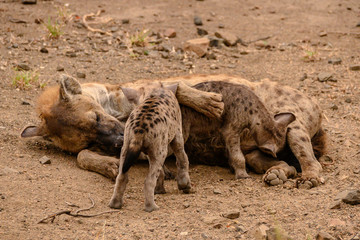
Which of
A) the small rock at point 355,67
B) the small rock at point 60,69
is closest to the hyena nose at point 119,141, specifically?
the small rock at point 60,69

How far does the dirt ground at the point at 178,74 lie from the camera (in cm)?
358

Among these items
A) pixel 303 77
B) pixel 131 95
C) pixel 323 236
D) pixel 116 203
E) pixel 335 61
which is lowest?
pixel 303 77

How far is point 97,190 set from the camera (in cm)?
433

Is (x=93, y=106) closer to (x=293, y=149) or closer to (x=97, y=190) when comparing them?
(x=97, y=190)

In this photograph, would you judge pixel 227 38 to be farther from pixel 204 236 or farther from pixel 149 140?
pixel 204 236

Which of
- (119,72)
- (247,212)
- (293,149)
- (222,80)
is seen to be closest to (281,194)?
(247,212)

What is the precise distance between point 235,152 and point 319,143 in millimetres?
973

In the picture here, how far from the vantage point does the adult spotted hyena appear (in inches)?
191

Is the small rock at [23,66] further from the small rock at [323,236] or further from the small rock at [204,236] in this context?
the small rock at [323,236]

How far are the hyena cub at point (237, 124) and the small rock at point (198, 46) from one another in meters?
3.18

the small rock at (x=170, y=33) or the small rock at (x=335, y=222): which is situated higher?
the small rock at (x=335, y=222)

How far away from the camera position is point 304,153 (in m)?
4.91

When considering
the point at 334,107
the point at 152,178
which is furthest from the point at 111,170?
the point at 334,107

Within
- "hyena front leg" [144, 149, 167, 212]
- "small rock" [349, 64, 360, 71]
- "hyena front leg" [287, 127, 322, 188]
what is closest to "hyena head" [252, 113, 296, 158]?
"hyena front leg" [287, 127, 322, 188]
